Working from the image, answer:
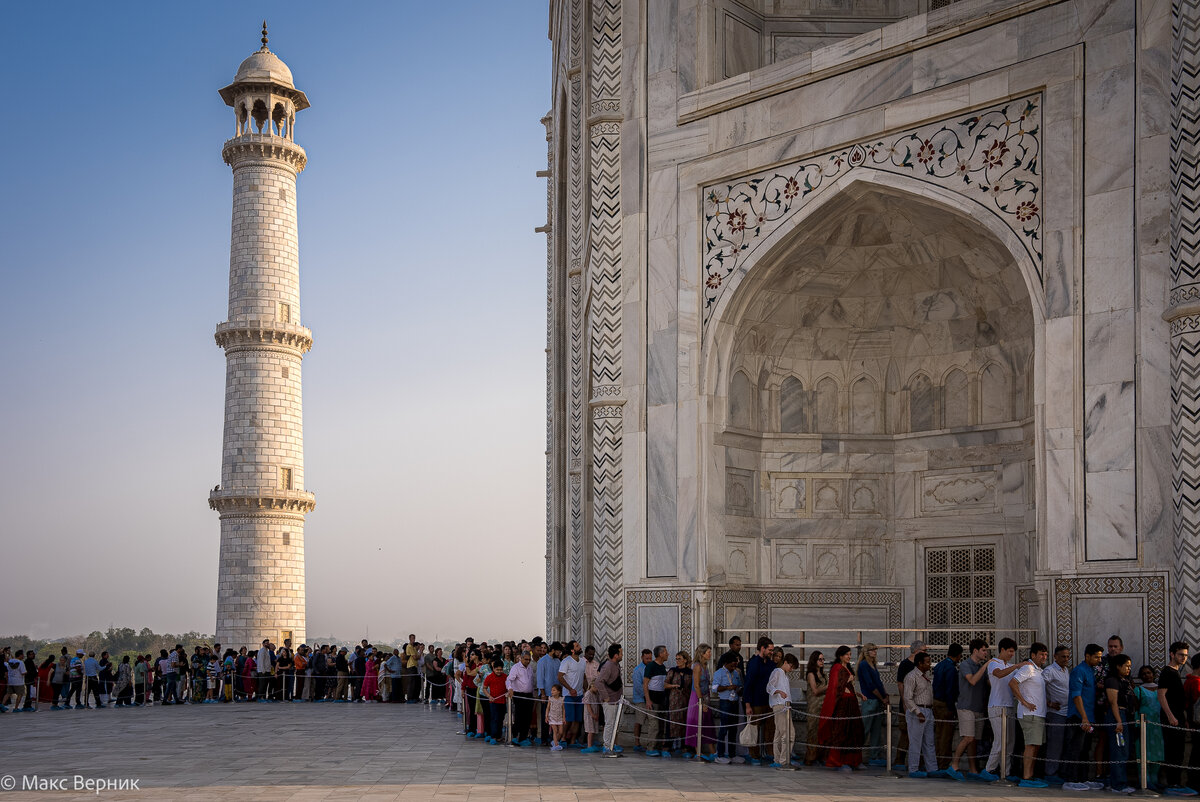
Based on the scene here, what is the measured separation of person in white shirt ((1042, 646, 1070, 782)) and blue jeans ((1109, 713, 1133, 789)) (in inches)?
15.4

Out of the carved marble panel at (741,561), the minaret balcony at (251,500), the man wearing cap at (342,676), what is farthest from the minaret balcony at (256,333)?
the carved marble panel at (741,561)

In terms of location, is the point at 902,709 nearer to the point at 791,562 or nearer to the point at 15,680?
the point at 791,562

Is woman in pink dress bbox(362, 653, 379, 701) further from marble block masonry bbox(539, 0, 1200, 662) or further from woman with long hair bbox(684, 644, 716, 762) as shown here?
woman with long hair bbox(684, 644, 716, 762)

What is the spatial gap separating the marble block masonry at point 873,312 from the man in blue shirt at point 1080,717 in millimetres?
931

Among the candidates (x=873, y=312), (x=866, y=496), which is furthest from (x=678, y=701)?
(x=873, y=312)

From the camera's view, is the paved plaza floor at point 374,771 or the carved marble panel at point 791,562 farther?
the carved marble panel at point 791,562

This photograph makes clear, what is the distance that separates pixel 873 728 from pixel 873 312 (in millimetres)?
6079

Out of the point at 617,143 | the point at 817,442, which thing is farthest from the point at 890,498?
the point at 617,143

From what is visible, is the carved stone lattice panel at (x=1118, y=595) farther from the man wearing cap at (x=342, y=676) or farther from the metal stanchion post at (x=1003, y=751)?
the man wearing cap at (x=342, y=676)

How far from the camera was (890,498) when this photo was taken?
53.8 ft

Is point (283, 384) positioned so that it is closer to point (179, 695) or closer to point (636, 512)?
point (179, 695)

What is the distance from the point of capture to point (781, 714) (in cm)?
1183

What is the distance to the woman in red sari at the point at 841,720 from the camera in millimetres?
11750

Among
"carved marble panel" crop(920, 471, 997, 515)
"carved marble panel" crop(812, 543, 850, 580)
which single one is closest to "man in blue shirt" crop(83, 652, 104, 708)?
"carved marble panel" crop(812, 543, 850, 580)
